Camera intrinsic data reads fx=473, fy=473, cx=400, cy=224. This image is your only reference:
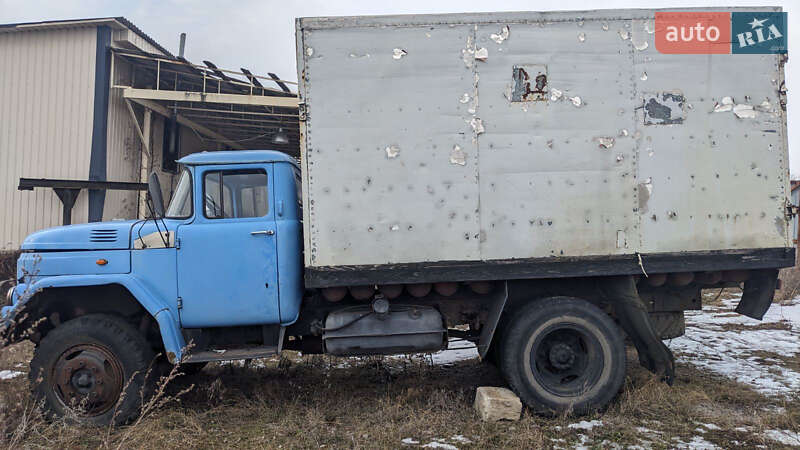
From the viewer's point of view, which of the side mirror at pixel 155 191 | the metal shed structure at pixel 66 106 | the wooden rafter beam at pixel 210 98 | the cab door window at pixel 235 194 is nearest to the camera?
the side mirror at pixel 155 191

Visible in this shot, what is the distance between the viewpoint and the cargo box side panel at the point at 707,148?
430 cm

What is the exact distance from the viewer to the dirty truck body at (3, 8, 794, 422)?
4.20 meters

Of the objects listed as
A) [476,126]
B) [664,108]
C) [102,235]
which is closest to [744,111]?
[664,108]

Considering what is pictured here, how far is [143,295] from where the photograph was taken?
13.6 feet

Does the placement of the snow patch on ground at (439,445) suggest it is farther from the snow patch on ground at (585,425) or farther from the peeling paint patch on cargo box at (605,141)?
the peeling paint patch on cargo box at (605,141)

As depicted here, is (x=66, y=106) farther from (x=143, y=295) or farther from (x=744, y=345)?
(x=744, y=345)

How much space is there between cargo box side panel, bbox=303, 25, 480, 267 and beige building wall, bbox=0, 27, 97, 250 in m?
8.64

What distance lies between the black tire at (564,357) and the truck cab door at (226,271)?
226 cm

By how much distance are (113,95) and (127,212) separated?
2.72 metres

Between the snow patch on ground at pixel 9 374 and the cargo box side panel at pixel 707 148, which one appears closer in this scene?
the cargo box side panel at pixel 707 148

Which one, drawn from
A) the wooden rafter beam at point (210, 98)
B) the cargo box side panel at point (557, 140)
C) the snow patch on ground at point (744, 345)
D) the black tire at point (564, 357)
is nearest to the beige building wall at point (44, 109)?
the wooden rafter beam at point (210, 98)

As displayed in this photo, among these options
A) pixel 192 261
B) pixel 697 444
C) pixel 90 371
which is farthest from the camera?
pixel 192 261

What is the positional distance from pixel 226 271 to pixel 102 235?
1.17 meters

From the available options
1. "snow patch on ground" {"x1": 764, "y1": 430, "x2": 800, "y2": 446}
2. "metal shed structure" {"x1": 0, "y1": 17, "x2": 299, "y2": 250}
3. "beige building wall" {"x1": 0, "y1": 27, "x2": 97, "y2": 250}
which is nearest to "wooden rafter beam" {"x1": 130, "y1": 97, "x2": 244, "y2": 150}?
"metal shed structure" {"x1": 0, "y1": 17, "x2": 299, "y2": 250}
